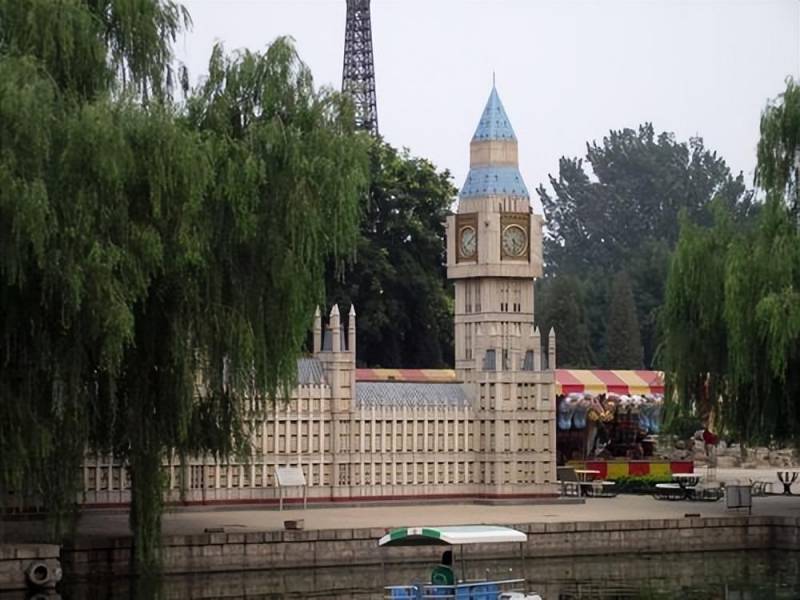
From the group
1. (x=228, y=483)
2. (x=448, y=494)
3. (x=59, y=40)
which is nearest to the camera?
(x=59, y=40)

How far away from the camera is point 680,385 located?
44.0m

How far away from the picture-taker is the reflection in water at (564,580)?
32625 mm

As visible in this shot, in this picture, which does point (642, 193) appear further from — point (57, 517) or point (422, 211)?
point (57, 517)

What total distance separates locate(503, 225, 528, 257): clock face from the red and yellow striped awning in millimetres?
14068

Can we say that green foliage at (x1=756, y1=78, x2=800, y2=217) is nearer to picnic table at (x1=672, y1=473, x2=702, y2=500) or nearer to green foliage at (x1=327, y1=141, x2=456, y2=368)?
picnic table at (x1=672, y1=473, x2=702, y2=500)

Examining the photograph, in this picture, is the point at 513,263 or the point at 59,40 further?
the point at 513,263

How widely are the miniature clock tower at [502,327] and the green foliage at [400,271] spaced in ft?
68.2

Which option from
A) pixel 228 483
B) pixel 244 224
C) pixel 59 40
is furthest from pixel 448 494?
pixel 59 40

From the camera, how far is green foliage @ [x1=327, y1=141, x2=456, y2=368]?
223ft

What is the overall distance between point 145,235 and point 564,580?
37.7 feet

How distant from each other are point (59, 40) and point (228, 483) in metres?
15.2

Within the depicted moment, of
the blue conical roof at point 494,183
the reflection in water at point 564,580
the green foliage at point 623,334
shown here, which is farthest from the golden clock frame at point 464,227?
the green foliage at point 623,334

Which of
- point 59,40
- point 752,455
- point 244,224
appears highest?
point 59,40

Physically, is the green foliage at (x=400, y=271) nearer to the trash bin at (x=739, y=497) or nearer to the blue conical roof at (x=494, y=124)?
the blue conical roof at (x=494, y=124)
